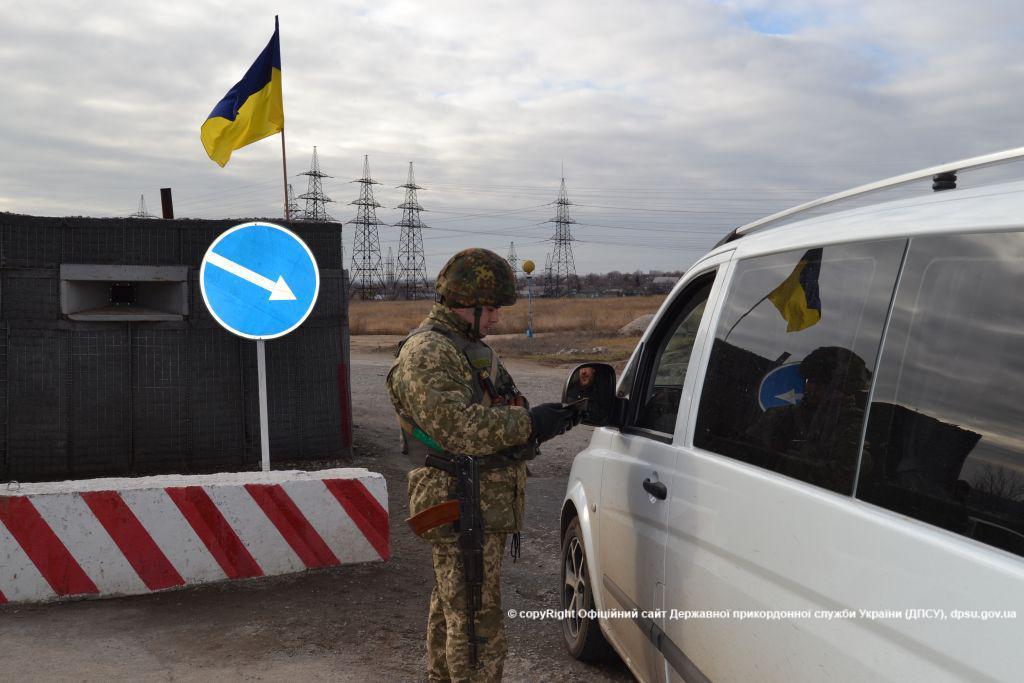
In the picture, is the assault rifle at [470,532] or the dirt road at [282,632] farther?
the dirt road at [282,632]

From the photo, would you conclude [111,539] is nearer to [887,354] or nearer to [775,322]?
[775,322]

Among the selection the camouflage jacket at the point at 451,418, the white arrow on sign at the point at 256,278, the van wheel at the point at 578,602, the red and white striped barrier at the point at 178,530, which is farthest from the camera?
the white arrow on sign at the point at 256,278

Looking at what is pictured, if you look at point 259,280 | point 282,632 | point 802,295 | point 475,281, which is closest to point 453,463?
point 475,281

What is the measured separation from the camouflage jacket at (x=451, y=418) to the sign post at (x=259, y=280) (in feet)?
9.50

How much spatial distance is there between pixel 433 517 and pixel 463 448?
0.96 feet

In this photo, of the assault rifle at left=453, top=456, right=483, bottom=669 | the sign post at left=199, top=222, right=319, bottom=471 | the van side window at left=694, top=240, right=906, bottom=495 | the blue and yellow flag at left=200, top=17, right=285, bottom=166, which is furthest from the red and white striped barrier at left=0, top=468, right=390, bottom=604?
the blue and yellow flag at left=200, top=17, right=285, bottom=166

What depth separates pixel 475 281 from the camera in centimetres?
333

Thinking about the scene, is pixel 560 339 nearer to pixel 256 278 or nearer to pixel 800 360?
pixel 256 278

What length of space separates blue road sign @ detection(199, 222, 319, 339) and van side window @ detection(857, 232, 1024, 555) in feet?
15.6

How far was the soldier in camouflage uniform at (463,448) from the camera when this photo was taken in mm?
3180

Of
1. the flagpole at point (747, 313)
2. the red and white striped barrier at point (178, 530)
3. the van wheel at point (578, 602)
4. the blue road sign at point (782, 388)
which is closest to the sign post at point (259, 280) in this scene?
the red and white striped barrier at point (178, 530)

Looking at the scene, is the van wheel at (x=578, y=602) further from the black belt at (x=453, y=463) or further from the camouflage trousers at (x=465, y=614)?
the black belt at (x=453, y=463)

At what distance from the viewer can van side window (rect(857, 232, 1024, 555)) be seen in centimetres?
157

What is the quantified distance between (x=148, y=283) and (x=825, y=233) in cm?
682
